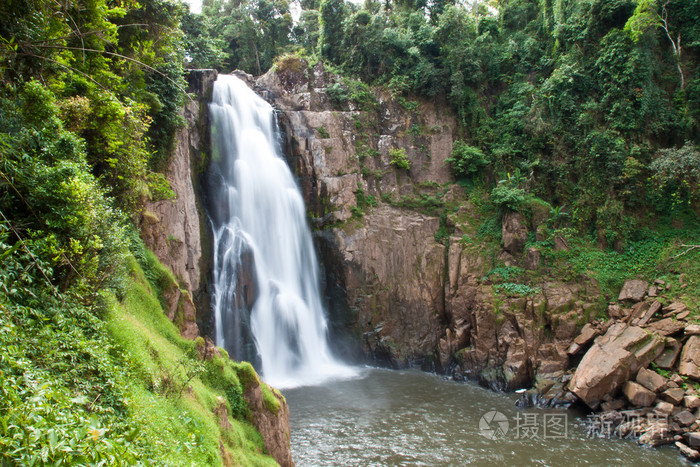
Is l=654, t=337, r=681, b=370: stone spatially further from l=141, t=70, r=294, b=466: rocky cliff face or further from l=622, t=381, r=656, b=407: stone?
l=141, t=70, r=294, b=466: rocky cliff face

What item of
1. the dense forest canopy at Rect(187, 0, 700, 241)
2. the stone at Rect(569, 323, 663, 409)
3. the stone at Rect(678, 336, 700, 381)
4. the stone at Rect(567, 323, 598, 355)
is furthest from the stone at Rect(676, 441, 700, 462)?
the dense forest canopy at Rect(187, 0, 700, 241)

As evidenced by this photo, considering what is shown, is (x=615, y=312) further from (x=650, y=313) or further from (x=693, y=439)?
(x=693, y=439)

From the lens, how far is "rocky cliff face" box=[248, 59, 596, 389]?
1708 centimetres

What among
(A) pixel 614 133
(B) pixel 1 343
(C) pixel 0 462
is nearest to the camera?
(C) pixel 0 462

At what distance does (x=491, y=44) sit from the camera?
25047 millimetres

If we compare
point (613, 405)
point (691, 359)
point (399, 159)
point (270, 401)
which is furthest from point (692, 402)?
point (399, 159)

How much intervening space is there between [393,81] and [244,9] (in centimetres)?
1419

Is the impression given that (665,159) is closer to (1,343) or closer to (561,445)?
(561,445)

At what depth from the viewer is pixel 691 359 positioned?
43.0 feet

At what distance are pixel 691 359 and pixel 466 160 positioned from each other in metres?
13.0

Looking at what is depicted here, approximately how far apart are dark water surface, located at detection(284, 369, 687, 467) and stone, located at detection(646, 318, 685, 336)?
420 centimetres

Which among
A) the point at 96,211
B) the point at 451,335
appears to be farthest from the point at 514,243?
the point at 96,211

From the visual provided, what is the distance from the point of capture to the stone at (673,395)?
1249 centimetres

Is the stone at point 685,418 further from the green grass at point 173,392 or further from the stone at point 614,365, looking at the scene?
the green grass at point 173,392
